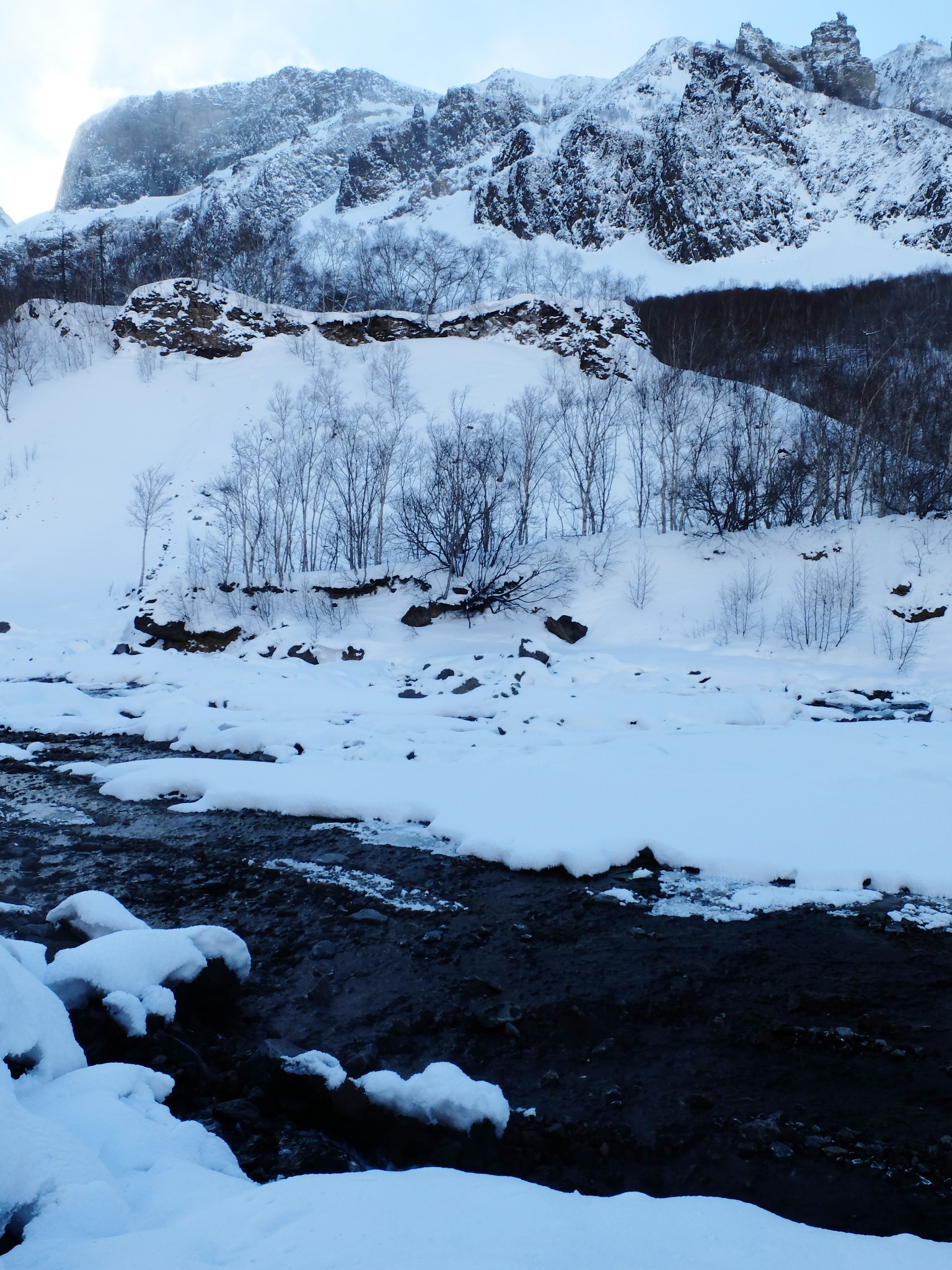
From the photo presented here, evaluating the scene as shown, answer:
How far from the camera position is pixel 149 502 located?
28859 mm

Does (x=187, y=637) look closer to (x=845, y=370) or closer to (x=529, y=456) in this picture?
(x=529, y=456)

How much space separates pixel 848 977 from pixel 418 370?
4261 centimetres

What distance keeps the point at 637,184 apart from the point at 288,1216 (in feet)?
250

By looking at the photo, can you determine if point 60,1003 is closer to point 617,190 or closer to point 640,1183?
point 640,1183

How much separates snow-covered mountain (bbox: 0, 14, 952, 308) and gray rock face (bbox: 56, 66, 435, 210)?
54.5ft

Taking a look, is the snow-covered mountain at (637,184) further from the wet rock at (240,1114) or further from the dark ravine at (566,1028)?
the wet rock at (240,1114)

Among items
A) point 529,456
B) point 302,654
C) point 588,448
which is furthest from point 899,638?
point 588,448

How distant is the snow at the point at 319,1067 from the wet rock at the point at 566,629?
17071 millimetres

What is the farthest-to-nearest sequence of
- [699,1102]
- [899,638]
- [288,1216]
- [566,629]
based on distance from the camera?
1. [566,629]
2. [899,638]
3. [699,1102]
4. [288,1216]

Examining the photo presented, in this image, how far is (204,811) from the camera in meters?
6.77

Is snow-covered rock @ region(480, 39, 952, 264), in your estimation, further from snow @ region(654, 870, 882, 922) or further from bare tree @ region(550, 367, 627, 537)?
snow @ region(654, 870, 882, 922)

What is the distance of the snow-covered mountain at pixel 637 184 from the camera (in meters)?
55.2

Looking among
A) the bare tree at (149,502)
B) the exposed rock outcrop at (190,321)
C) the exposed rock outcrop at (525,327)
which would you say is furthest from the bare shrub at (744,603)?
the exposed rock outcrop at (190,321)

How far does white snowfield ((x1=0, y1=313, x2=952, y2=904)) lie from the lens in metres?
5.93
